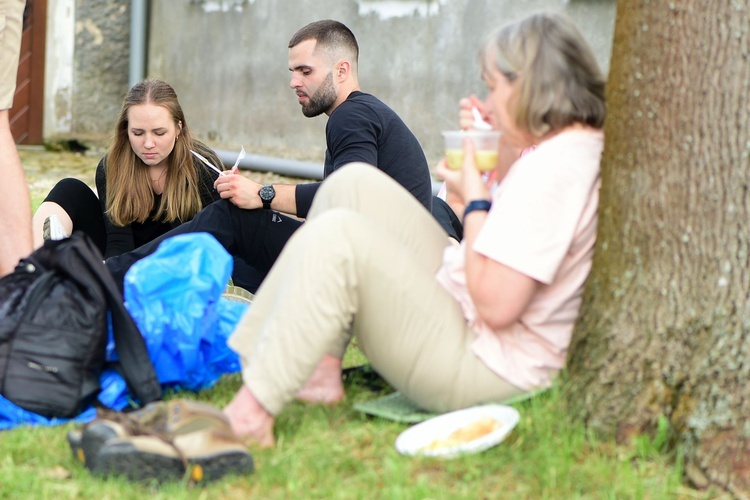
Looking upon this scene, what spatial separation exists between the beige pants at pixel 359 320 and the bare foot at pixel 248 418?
5cm

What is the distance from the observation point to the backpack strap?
10.5ft

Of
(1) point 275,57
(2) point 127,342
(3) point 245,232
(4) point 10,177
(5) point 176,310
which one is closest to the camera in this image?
(2) point 127,342

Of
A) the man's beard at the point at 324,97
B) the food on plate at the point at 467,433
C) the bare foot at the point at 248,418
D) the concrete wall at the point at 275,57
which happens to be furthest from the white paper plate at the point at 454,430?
the concrete wall at the point at 275,57

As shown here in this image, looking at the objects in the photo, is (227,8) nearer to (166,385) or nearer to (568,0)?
(568,0)

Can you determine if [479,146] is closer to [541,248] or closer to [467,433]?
[541,248]

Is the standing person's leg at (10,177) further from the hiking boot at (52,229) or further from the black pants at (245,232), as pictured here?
the hiking boot at (52,229)

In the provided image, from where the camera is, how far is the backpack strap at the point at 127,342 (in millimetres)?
3215

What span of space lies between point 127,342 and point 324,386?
596 mm

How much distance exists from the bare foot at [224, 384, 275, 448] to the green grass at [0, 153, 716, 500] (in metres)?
0.05

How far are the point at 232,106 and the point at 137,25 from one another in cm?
145

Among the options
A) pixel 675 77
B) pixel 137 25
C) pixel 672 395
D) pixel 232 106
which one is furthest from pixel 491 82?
pixel 137 25

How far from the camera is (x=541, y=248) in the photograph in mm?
2721

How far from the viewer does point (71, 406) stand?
10.5 ft

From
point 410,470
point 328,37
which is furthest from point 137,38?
point 410,470
